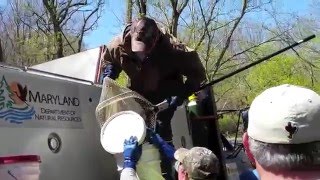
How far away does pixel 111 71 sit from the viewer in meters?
4.39

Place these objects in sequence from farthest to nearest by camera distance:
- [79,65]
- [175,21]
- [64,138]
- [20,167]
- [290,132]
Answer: [175,21]
[79,65]
[64,138]
[20,167]
[290,132]

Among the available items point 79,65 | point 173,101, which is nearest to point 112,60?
point 173,101

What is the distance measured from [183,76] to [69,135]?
1.37m

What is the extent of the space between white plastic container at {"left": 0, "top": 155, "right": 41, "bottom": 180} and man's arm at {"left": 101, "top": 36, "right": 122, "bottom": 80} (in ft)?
4.90

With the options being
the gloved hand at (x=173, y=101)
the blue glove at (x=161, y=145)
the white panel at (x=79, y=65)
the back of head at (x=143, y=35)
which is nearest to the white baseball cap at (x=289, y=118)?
the blue glove at (x=161, y=145)

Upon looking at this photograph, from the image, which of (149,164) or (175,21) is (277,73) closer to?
(175,21)

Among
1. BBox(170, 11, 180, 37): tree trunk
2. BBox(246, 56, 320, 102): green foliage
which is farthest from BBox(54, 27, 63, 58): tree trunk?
BBox(246, 56, 320, 102): green foliage

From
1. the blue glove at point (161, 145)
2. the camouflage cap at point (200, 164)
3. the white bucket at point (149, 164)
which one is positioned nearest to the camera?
the camouflage cap at point (200, 164)

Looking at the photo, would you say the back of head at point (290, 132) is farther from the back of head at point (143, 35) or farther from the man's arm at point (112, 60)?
the man's arm at point (112, 60)

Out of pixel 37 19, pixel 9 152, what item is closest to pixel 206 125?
pixel 9 152

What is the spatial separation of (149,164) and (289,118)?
2120 millimetres

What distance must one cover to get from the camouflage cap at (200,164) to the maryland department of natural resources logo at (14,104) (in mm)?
965

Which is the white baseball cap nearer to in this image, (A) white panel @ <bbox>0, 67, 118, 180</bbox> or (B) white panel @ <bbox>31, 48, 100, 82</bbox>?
(A) white panel @ <bbox>0, 67, 118, 180</bbox>

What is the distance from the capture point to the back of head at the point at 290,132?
1.86 m
